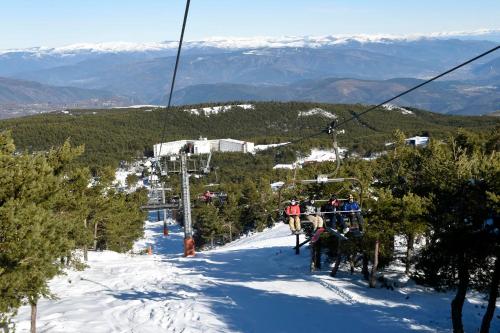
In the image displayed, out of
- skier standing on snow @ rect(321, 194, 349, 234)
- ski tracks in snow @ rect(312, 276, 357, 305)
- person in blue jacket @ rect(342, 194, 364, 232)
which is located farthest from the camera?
ski tracks in snow @ rect(312, 276, 357, 305)

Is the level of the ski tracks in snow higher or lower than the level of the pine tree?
lower

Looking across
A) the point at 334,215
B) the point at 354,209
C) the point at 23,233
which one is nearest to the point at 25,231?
the point at 23,233

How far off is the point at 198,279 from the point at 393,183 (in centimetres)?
1230

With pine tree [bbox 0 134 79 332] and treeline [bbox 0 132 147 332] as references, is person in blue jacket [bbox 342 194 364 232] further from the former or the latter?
pine tree [bbox 0 134 79 332]

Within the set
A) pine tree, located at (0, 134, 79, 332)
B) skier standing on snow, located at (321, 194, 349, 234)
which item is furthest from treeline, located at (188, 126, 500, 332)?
pine tree, located at (0, 134, 79, 332)

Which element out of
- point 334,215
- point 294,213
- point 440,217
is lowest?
point 334,215

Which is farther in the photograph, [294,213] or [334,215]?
[334,215]

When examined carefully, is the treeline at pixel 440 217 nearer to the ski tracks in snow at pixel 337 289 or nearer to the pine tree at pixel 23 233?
the ski tracks in snow at pixel 337 289

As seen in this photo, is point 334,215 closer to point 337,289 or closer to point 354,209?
point 354,209

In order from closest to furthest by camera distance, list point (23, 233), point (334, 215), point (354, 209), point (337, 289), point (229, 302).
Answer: point (23, 233)
point (354, 209)
point (229, 302)
point (334, 215)
point (337, 289)

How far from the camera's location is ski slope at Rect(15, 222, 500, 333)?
1908cm

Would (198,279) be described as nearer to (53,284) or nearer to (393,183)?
(53,284)

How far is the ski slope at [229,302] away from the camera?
1908 cm

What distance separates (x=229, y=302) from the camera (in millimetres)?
21969
